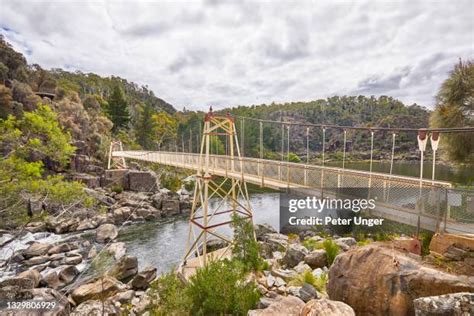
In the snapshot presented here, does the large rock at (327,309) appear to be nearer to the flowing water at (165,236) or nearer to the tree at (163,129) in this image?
the flowing water at (165,236)

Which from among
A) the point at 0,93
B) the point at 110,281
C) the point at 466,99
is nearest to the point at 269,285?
the point at 110,281

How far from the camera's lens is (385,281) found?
3.75 meters

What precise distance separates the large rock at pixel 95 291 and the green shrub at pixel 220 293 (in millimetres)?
4140

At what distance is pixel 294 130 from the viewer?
86625 millimetres

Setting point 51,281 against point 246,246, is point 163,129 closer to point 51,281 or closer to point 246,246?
point 51,281

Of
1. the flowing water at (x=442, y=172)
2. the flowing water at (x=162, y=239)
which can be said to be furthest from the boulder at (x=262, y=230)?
the flowing water at (x=442, y=172)

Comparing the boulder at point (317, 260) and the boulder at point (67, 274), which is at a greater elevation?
the boulder at point (317, 260)

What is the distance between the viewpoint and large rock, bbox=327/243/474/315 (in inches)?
136

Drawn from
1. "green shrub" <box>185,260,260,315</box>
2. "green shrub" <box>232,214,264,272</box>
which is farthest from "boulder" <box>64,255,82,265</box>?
"green shrub" <box>185,260,260,315</box>

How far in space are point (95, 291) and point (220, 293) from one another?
538 centimetres

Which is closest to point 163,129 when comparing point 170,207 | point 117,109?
point 117,109

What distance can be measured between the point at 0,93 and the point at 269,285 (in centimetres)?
2032

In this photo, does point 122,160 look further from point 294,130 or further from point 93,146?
point 294,130

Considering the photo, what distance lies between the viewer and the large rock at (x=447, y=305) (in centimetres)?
266
